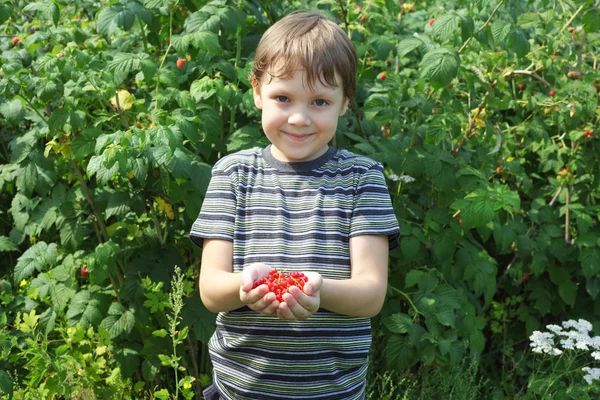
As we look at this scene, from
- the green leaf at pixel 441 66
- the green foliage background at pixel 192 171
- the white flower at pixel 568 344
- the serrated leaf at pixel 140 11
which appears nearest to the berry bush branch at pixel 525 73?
the green foliage background at pixel 192 171

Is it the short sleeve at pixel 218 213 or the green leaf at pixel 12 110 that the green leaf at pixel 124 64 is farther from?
the short sleeve at pixel 218 213

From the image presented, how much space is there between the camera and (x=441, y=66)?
2.94 m

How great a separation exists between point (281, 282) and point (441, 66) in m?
1.55

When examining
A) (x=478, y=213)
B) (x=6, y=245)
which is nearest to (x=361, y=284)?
(x=478, y=213)

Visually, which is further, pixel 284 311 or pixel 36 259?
pixel 36 259

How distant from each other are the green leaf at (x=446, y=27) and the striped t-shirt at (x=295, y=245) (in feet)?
4.05

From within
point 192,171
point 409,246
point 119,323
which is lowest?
point 119,323

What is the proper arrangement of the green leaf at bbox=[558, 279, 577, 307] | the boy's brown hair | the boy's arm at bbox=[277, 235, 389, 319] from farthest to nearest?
the green leaf at bbox=[558, 279, 577, 307], the boy's brown hair, the boy's arm at bbox=[277, 235, 389, 319]

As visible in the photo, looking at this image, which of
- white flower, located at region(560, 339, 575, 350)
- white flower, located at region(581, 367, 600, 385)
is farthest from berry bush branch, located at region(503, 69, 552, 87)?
white flower, located at region(581, 367, 600, 385)

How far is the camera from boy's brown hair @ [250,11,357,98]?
1861 millimetres

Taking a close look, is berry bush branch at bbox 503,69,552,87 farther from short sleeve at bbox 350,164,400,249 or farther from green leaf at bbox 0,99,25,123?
green leaf at bbox 0,99,25,123

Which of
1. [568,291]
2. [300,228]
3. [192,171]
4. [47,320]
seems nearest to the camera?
[300,228]

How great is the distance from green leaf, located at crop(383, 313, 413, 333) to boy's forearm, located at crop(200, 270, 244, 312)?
1.33 meters

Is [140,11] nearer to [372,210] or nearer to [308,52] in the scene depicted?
[308,52]
